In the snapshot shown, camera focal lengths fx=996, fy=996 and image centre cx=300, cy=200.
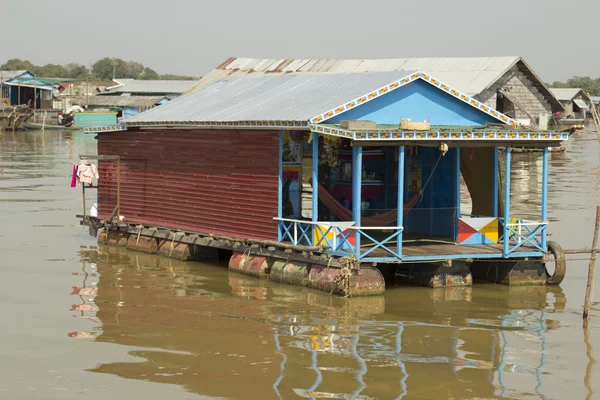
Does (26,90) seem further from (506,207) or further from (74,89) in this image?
(506,207)

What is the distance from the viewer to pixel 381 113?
19.3 m

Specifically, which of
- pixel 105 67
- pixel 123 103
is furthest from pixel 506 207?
pixel 105 67

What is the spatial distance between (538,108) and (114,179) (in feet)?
123

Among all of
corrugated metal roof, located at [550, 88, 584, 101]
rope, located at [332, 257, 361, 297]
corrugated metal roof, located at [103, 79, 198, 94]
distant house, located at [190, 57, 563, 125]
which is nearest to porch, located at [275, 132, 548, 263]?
rope, located at [332, 257, 361, 297]

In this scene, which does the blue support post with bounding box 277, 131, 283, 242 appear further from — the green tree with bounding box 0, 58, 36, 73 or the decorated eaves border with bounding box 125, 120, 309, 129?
the green tree with bounding box 0, 58, 36, 73

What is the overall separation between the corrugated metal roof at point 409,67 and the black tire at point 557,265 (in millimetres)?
31706

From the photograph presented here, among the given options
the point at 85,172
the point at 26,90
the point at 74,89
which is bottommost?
the point at 85,172

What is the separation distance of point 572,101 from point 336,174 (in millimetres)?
72575

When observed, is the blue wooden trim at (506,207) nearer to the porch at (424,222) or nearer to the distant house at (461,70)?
the porch at (424,222)

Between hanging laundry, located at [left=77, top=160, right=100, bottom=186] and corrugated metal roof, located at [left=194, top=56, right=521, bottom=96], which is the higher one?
corrugated metal roof, located at [left=194, top=56, right=521, bottom=96]

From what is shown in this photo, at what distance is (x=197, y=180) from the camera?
72.9 ft

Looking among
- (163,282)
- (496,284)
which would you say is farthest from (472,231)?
(163,282)

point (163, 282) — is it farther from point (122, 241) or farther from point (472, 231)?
point (472, 231)

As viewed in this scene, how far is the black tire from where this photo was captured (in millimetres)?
19641
